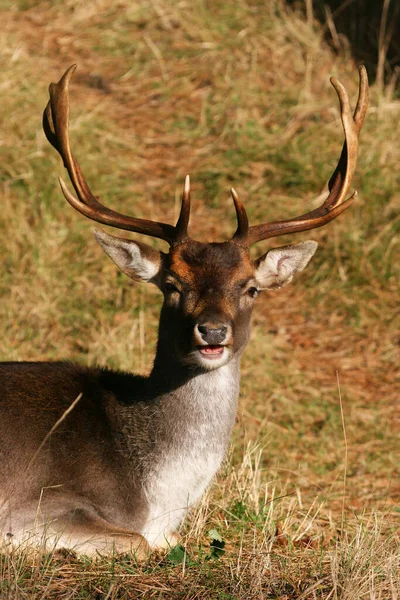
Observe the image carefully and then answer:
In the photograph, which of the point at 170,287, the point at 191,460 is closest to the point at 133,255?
the point at 170,287

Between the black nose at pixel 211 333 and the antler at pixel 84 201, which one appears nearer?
the black nose at pixel 211 333

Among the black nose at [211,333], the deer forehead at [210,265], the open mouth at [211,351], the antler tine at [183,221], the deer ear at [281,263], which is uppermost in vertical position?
the antler tine at [183,221]

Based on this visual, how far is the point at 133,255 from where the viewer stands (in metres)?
5.74

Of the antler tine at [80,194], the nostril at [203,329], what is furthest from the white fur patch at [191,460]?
the antler tine at [80,194]

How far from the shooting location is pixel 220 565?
189 inches

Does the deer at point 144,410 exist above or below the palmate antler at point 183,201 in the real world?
below

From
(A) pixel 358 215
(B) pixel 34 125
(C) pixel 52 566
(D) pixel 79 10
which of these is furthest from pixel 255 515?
(D) pixel 79 10

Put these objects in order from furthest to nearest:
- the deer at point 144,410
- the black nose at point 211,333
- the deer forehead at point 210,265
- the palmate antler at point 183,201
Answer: the palmate antler at point 183,201
the deer forehead at point 210,265
the deer at point 144,410
the black nose at point 211,333

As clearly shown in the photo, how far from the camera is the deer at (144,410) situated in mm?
5242

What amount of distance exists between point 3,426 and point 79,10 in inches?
335

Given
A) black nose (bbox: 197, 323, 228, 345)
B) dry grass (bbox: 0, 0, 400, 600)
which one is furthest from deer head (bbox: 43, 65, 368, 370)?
dry grass (bbox: 0, 0, 400, 600)

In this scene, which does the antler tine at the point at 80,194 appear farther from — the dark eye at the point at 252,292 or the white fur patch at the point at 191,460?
the white fur patch at the point at 191,460

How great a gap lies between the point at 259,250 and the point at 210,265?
461 centimetres

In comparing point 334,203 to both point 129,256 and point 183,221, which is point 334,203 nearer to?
point 183,221
